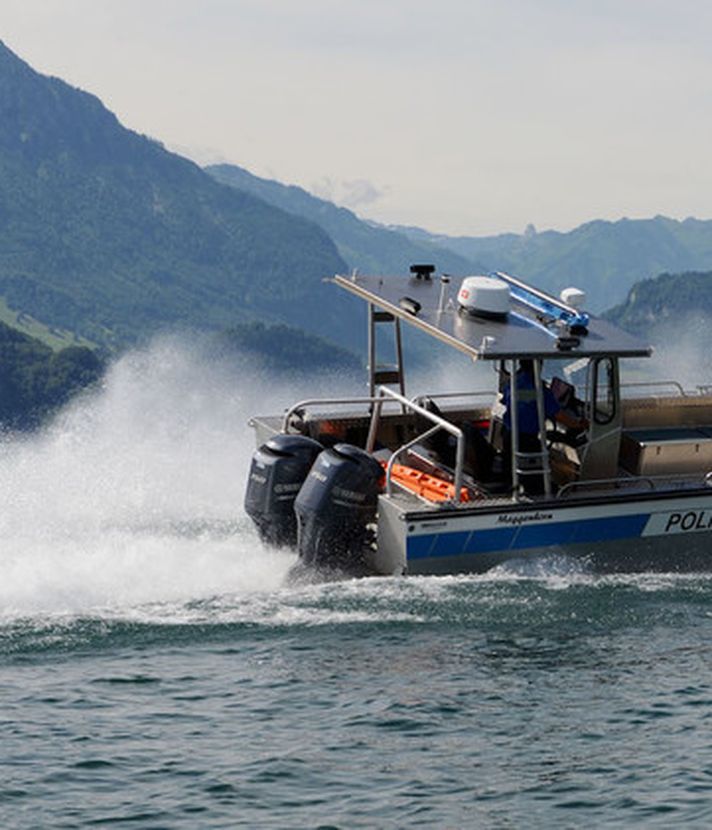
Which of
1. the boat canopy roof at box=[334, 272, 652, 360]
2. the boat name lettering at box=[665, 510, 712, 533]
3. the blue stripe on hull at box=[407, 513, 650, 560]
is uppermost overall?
the boat canopy roof at box=[334, 272, 652, 360]

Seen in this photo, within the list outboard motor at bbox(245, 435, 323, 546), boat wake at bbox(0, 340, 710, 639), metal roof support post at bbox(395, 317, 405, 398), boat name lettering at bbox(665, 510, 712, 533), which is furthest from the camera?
metal roof support post at bbox(395, 317, 405, 398)

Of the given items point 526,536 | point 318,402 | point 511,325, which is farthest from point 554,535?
point 318,402

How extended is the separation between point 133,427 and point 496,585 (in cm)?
1851

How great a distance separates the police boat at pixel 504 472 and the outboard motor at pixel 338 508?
13mm

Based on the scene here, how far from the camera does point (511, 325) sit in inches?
651

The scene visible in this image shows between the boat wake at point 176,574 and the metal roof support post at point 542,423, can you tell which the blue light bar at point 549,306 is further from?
the boat wake at point 176,574

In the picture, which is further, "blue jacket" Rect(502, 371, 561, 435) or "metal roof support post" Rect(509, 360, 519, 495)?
"blue jacket" Rect(502, 371, 561, 435)

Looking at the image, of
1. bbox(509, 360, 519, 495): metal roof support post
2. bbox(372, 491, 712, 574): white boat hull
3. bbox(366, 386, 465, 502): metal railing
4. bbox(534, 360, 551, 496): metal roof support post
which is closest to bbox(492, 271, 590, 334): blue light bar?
bbox(534, 360, 551, 496): metal roof support post

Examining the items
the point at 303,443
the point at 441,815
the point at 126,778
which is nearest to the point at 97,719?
the point at 126,778

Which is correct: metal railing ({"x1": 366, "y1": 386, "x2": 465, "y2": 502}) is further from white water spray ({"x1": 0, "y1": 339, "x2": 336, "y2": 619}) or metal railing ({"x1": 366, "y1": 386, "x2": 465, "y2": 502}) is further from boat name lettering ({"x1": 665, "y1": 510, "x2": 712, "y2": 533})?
boat name lettering ({"x1": 665, "y1": 510, "x2": 712, "y2": 533})

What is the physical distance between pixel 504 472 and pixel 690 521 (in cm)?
189

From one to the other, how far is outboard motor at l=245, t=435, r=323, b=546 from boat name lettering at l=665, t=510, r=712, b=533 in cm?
360

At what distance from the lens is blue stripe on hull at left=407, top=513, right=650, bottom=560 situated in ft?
51.5

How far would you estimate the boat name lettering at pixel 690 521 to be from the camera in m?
16.6
